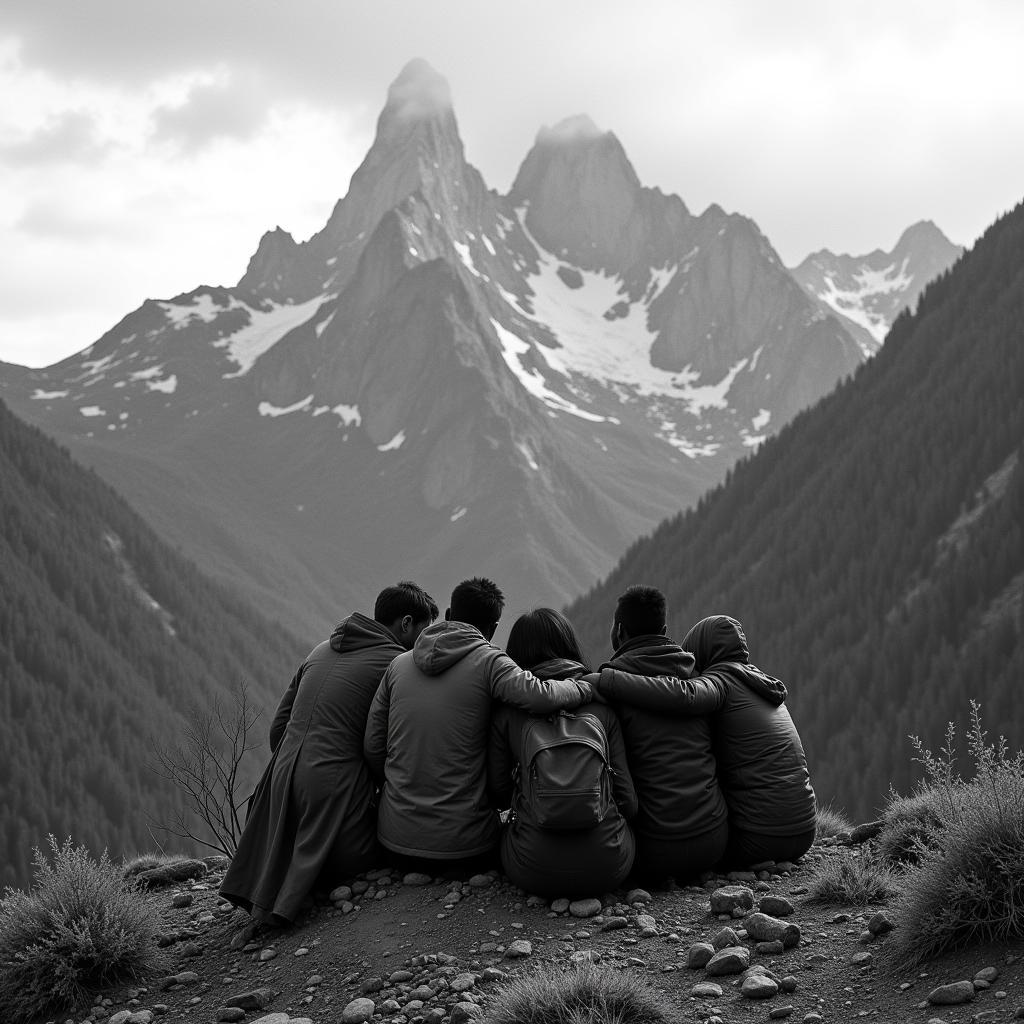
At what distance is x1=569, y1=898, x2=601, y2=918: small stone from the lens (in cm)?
1025

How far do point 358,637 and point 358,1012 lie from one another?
4.03 meters

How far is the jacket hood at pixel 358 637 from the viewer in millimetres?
11961

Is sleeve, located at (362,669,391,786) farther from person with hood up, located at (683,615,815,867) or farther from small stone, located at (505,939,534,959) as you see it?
person with hood up, located at (683,615,815,867)

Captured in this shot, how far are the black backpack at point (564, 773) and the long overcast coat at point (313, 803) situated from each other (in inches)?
73.5

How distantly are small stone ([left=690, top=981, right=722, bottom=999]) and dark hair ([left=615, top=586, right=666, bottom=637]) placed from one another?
11.8 ft

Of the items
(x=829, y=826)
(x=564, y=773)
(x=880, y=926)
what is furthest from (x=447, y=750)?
(x=829, y=826)

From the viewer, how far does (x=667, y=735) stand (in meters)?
11.0

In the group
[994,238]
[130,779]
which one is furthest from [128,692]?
[994,238]

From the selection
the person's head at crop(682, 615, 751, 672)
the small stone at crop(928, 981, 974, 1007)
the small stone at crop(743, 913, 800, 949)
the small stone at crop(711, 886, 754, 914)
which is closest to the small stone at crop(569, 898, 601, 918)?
the small stone at crop(711, 886, 754, 914)

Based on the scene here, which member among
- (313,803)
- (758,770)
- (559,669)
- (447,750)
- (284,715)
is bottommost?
(758,770)

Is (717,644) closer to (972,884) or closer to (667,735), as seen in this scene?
(667,735)

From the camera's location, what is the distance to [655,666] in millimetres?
11055

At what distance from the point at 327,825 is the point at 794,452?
185 meters

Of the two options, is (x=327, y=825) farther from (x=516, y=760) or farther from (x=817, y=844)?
(x=817, y=844)
